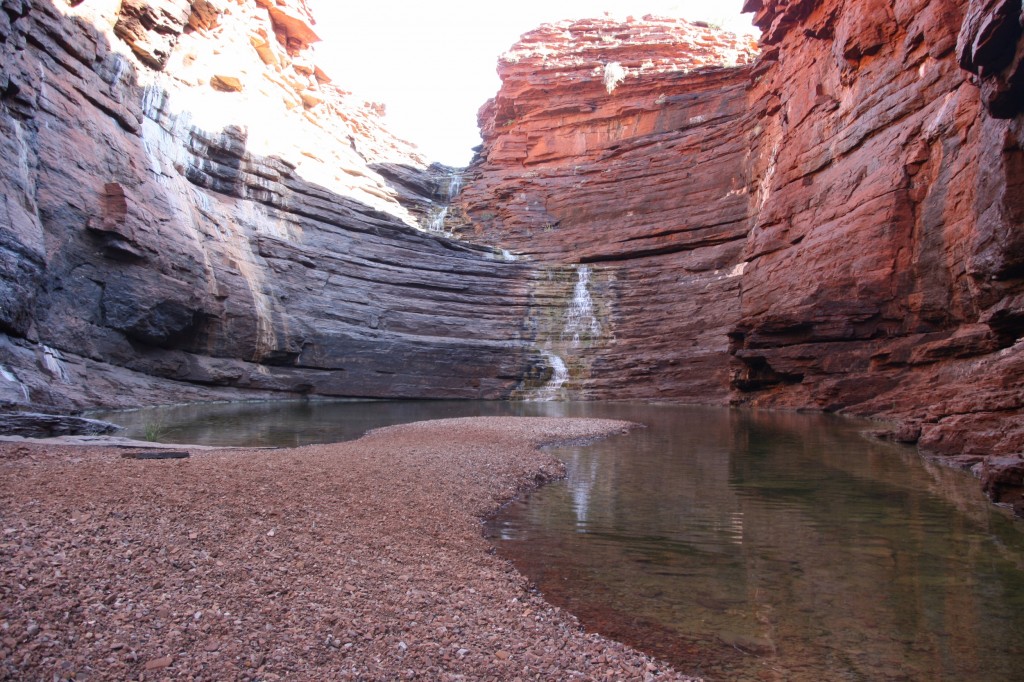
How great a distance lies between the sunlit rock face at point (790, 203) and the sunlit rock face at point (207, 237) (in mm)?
8985

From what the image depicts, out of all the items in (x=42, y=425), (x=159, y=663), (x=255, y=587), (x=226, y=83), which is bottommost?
(x=159, y=663)

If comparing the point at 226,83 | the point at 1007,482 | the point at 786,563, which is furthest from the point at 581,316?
the point at 786,563

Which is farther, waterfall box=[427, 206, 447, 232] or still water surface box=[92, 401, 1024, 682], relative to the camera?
waterfall box=[427, 206, 447, 232]

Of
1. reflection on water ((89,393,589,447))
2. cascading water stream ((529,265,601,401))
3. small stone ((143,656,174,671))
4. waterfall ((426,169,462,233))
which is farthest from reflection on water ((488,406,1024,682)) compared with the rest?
waterfall ((426,169,462,233))

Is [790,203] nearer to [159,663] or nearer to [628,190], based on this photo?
[628,190]

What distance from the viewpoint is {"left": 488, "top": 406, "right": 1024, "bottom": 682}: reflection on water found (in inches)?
173

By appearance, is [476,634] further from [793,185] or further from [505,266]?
[505,266]

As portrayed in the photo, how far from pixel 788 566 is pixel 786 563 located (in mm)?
80

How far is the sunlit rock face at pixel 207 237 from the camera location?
22031mm

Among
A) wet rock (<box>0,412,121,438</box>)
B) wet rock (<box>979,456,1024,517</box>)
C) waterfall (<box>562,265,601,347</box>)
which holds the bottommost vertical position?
wet rock (<box>0,412,121,438</box>)

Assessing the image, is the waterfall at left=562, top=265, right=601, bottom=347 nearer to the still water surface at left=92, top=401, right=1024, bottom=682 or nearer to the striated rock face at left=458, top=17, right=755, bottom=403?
the striated rock face at left=458, top=17, right=755, bottom=403

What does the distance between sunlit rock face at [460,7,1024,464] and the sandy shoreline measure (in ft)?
30.4

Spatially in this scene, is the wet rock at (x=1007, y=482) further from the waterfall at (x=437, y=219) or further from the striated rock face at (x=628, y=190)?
the waterfall at (x=437, y=219)

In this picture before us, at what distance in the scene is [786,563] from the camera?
622 cm
